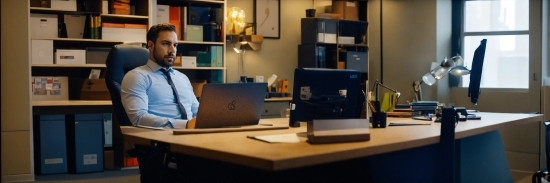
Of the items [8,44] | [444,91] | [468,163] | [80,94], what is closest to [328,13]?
[444,91]

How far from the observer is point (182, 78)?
3.81 metres

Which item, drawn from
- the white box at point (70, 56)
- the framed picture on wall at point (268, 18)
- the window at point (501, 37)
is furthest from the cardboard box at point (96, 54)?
the window at point (501, 37)

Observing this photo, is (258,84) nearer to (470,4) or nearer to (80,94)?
(80,94)

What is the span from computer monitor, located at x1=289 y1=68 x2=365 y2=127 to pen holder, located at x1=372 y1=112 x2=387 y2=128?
0.84 feet

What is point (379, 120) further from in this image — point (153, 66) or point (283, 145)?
point (153, 66)

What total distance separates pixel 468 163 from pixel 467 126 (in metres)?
0.30

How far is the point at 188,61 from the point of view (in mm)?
6090

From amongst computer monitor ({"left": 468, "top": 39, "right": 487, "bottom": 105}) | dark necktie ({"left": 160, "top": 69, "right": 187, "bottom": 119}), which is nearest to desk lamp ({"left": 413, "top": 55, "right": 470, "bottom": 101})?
computer monitor ({"left": 468, "top": 39, "right": 487, "bottom": 105})

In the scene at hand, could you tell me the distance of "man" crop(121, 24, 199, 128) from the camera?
329 centimetres

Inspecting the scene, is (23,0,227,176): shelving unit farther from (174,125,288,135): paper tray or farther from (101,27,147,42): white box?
(174,125,288,135): paper tray

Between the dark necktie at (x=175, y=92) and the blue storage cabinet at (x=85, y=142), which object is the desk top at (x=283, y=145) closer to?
the dark necktie at (x=175, y=92)

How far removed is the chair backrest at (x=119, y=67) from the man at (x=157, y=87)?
0.05 m

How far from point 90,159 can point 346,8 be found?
3333 mm

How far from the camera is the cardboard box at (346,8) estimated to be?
7020 millimetres
